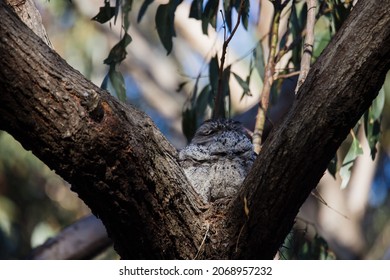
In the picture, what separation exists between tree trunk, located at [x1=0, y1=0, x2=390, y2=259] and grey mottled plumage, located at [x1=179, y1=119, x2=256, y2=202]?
0.50 meters

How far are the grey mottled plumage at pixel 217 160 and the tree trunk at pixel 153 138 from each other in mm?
497

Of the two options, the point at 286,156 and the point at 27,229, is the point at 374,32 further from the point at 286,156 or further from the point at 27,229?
the point at 27,229

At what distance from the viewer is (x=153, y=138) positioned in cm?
257

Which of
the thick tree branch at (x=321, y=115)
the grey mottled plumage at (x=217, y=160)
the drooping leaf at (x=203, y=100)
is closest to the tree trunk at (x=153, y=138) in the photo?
the thick tree branch at (x=321, y=115)

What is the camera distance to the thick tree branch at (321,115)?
91.4 inches

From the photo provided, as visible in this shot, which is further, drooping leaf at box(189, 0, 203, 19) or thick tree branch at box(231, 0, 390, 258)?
drooping leaf at box(189, 0, 203, 19)

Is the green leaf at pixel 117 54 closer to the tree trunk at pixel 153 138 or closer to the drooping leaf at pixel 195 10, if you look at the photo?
the drooping leaf at pixel 195 10

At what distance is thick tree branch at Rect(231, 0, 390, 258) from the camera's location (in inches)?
91.4

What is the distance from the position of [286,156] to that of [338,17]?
1.92 m

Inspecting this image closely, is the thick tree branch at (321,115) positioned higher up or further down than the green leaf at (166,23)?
further down

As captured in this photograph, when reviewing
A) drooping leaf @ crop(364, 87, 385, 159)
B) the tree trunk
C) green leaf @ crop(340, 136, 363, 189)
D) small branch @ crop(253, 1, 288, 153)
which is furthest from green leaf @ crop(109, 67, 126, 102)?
the tree trunk

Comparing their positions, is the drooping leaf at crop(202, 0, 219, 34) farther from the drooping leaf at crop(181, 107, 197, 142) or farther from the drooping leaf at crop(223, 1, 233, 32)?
the drooping leaf at crop(181, 107, 197, 142)
